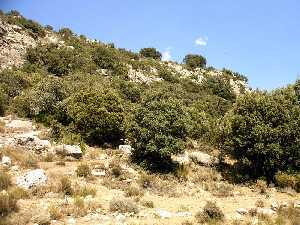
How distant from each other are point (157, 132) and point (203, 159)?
451 centimetres

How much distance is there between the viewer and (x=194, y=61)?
68.6 meters

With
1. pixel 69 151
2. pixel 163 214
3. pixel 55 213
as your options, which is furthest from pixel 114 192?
pixel 69 151

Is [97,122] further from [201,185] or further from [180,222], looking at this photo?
[180,222]

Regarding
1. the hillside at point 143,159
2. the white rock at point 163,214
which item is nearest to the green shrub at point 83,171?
the hillside at point 143,159

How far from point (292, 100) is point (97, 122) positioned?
38.8 ft

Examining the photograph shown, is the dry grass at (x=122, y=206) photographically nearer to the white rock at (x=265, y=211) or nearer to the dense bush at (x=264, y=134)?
the white rock at (x=265, y=211)

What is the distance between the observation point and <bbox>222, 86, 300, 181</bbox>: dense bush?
23.4 m

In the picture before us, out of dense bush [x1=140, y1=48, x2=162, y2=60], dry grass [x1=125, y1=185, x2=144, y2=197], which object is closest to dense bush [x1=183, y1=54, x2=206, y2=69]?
dense bush [x1=140, y1=48, x2=162, y2=60]

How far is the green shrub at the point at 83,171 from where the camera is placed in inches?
803

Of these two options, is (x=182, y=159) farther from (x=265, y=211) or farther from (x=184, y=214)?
(x=184, y=214)

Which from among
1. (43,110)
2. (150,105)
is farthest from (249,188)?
(43,110)

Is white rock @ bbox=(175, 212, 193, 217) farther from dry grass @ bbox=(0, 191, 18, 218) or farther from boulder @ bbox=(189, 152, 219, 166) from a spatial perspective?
boulder @ bbox=(189, 152, 219, 166)

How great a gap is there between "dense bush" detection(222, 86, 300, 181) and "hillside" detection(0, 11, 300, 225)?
6 centimetres

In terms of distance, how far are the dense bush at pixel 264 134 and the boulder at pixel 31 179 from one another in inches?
427
